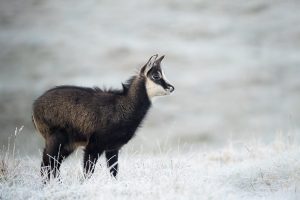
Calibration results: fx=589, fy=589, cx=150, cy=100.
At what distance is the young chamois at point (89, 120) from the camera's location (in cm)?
927

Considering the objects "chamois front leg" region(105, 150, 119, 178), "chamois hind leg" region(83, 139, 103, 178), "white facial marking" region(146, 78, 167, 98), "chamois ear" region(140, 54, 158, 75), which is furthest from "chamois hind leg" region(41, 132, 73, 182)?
"chamois ear" region(140, 54, 158, 75)

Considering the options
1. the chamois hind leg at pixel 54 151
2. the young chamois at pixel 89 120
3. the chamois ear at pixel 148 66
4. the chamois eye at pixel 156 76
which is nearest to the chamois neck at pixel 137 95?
the young chamois at pixel 89 120

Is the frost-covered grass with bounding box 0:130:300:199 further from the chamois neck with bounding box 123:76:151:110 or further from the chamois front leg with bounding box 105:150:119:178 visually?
the chamois neck with bounding box 123:76:151:110

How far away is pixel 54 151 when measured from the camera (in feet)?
30.5

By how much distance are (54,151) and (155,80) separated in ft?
6.58

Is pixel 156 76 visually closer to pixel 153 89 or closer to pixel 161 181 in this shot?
pixel 153 89

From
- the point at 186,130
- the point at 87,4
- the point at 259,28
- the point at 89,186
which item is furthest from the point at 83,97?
the point at 87,4

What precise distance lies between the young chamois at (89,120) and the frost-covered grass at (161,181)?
33cm

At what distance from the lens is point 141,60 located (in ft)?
180

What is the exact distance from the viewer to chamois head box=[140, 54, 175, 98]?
9.62m

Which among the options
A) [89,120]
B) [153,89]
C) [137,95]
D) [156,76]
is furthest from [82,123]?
[156,76]

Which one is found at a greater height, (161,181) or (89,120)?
(89,120)

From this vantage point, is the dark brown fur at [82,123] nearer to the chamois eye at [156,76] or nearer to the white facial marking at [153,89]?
the white facial marking at [153,89]

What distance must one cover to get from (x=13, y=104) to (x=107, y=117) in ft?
129
